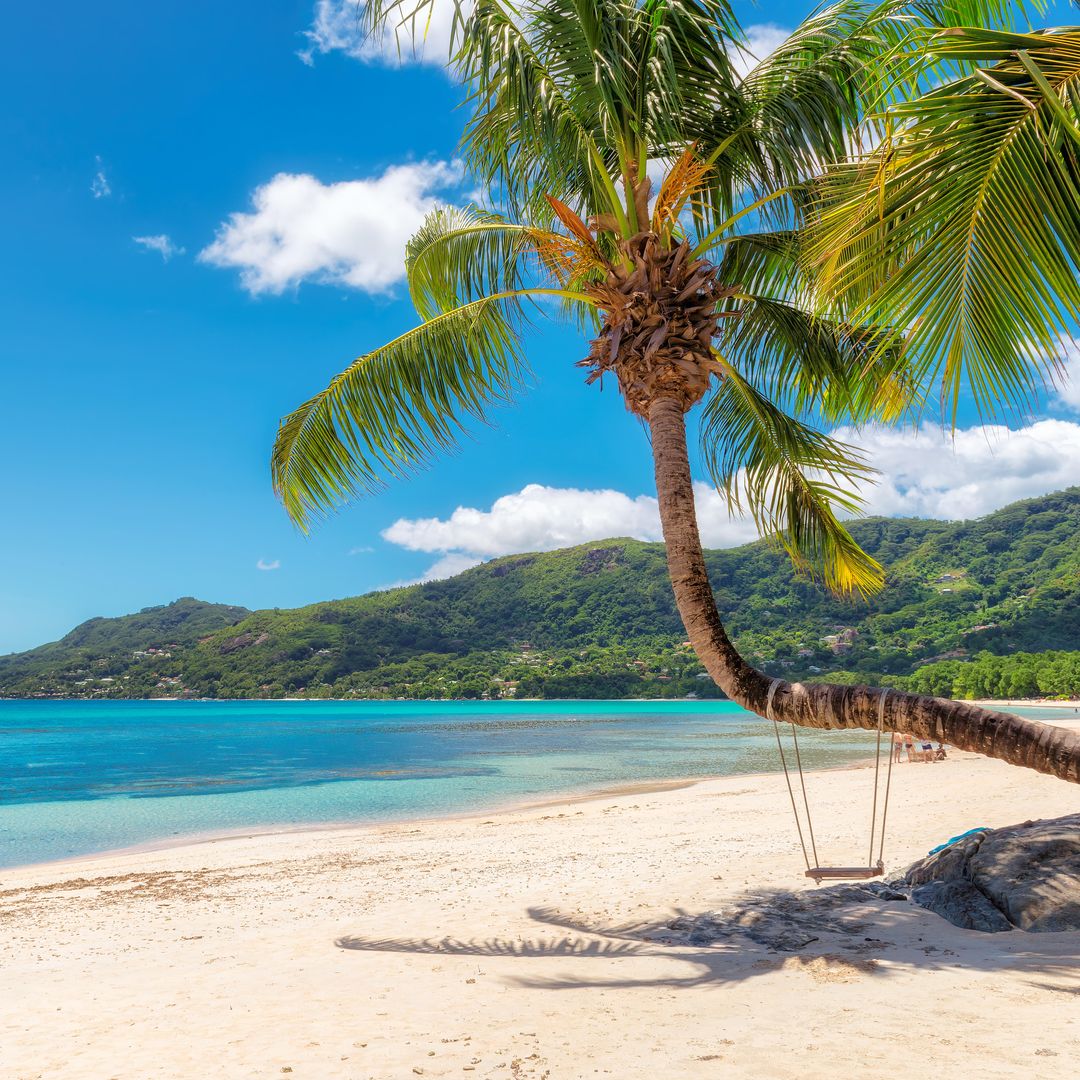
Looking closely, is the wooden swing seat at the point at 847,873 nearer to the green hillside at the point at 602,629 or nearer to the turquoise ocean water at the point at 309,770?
the turquoise ocean water at the point at 309,770

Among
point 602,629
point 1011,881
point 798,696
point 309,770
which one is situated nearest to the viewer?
point 798,696

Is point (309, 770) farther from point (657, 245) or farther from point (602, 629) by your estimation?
point (602, 629)

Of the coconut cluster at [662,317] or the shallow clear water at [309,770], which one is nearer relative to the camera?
the coconut cluster at [662,317]

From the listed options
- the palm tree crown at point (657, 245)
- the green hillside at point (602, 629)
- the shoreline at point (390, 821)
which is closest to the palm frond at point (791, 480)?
the palm tree crown at point (657, 245)

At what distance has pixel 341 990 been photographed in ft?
15.9

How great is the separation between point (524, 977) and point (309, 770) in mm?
25700

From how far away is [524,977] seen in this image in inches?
192

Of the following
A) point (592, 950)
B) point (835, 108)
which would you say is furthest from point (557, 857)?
point (835, 108)

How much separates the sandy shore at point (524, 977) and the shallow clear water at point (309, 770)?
25.5 ft

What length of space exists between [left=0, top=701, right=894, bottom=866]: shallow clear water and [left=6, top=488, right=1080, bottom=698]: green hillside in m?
22.9

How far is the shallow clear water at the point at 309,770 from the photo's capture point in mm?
17359

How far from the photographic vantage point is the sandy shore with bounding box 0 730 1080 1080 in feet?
11.7

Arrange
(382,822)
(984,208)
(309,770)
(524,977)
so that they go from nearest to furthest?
(984,208)
(524,977)
(382,822)
(309,770)

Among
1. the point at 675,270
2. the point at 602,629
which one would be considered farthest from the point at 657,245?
the point at 602,629
